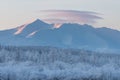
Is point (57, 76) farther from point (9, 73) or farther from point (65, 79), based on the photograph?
point (9, 73)

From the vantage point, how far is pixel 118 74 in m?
61.0

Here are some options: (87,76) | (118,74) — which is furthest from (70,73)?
(118,74)

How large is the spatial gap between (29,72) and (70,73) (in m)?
5.27

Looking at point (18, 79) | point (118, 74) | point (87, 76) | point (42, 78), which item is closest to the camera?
point (18, 79)

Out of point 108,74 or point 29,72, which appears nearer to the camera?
point 29,72

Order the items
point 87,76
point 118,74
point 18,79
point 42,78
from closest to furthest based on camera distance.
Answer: point 18,79, point 42,78, point 87,76, point 118,74

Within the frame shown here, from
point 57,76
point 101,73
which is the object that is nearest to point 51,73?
point 57,76

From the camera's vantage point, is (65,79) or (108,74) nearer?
(65,79)

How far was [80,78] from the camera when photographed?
56.1 metres

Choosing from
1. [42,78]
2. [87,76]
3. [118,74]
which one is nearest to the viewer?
[42,78]

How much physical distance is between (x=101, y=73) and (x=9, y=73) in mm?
11405

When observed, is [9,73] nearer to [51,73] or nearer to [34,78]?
[34,78]

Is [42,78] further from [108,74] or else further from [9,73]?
[108,74]

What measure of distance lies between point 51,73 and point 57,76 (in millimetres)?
1428
